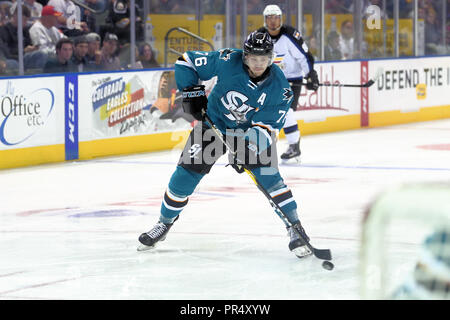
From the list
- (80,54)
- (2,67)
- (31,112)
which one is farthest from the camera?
(80,54)

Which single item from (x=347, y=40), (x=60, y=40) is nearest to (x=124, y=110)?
(x=60, y=40)

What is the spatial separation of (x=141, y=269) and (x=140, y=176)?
339 cm

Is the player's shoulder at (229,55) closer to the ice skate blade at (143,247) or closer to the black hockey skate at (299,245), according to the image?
the black hockey skate at (299,245)

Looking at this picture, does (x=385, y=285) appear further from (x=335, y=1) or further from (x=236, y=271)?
(x=335, y=1)

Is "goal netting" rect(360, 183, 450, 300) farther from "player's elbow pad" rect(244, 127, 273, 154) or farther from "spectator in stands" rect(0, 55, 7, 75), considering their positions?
"spectator in stands" rect(0, 55, 7, 75)

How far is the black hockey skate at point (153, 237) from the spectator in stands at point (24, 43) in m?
3.88

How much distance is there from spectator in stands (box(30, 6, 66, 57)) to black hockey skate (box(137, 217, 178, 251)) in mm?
4097

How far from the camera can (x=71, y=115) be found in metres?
9.03

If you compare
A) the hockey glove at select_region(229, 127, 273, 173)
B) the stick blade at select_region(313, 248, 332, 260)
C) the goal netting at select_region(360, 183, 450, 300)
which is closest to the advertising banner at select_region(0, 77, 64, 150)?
the hockey glove at select_region(229, 127, 273, 173)

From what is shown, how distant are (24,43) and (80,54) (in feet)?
2.11

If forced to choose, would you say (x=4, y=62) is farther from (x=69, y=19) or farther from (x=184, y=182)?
(x=184, y=182)

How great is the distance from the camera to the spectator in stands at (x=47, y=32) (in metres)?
8.88

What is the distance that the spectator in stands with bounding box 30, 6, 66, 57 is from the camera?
8.88 metres

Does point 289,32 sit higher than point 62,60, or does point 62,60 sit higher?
point 289,32
